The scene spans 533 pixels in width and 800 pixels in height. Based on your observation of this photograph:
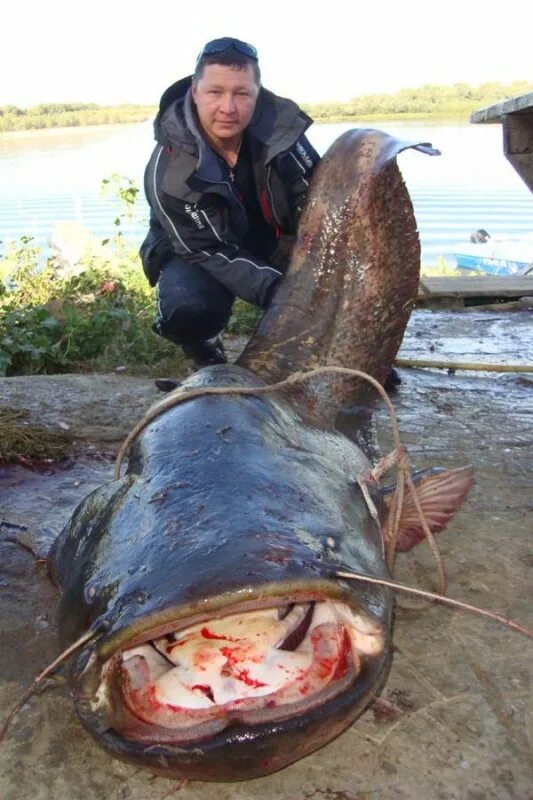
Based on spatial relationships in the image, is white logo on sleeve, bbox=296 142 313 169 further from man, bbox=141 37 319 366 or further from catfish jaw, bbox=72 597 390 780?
catfish jaw, bbox=72 597 390 780

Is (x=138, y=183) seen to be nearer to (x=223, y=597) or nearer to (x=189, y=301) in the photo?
(x=189, y=301)

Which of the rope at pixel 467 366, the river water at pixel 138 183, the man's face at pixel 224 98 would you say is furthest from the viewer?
the river water at pixel 138 183

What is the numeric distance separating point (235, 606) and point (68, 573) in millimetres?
691

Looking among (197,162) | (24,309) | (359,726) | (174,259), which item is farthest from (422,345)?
(359,726)

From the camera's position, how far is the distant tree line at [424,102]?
4259 cm

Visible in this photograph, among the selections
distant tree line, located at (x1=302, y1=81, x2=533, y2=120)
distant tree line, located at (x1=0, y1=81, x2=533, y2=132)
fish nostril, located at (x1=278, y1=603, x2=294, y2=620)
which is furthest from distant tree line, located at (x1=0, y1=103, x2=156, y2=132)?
fish nostril, located at (x1=278, y1=603, x2=294, y2=620)

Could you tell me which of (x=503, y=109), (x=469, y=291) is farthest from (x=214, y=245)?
(x=469, y=291)

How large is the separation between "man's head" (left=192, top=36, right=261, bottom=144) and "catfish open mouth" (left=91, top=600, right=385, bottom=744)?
282 cm

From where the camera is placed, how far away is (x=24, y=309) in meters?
6.18

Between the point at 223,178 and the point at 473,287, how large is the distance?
3.89 m

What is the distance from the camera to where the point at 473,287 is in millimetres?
7230

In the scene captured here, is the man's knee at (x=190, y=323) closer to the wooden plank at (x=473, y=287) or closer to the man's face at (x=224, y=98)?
the man's face at (x=224, y=98)

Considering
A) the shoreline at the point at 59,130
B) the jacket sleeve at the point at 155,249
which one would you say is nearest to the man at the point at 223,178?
the jacket sleeve at the point at 155,249

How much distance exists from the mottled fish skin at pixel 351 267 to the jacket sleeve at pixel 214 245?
514 mm
